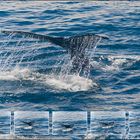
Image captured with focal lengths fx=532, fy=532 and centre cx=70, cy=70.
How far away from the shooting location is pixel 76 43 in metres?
19.7

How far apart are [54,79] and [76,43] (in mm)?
1775

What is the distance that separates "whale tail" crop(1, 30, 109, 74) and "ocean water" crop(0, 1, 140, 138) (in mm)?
651

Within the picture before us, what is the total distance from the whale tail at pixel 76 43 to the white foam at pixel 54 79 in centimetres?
62

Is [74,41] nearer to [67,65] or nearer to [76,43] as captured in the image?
[76,43]

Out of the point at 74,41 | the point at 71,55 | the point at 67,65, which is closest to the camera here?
the point at 74,41

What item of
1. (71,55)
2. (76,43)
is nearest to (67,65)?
(71,55)

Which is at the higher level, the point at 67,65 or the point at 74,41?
the point at 74,41

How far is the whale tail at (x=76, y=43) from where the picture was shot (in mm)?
19105

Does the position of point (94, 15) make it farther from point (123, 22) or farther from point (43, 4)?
point (43, 4)

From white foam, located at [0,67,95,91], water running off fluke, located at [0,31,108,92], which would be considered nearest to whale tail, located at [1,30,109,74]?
water running off fluke, located at [0,31,108,92]

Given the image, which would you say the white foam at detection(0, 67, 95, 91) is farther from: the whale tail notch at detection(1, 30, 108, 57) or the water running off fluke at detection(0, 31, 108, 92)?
the whale tail notch at detection(1, 30, 108, 57)

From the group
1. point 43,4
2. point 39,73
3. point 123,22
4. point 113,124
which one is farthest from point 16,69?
point 43,4

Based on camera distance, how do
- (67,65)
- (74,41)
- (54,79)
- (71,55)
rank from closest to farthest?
(74,41), (71,55), (54,79), (67,65)

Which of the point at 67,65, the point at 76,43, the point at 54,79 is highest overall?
the point at 76,43
